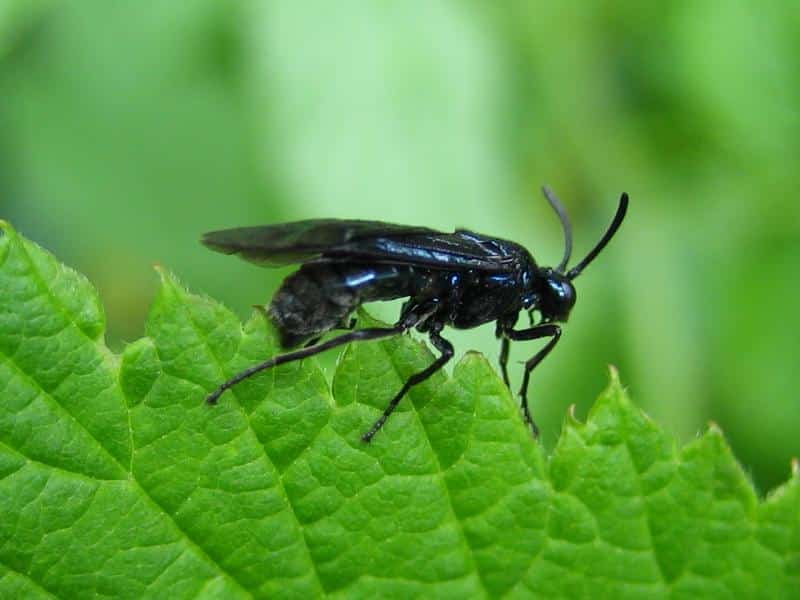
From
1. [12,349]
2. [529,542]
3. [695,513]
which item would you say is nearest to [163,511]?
[12,349]

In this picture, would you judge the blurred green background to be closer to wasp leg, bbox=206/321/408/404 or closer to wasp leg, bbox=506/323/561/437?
wasp leg, bbox=506/323/561/437

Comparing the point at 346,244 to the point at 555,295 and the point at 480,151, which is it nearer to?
the point at 555,295

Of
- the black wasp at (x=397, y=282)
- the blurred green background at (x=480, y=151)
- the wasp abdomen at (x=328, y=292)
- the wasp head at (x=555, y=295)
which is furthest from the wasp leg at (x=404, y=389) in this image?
the blurred green background at (x=480, y=151)

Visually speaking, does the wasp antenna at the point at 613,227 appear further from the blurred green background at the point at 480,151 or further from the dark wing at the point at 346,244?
the blurred green background at the point at 480,151

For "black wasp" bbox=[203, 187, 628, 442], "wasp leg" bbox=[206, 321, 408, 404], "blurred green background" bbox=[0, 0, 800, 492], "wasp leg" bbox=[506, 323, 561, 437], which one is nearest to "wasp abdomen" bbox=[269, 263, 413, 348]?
"black wasp" bbox=[203, 187, 628, 442]

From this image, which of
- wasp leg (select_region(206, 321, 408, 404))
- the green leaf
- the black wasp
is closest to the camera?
the green leaf
